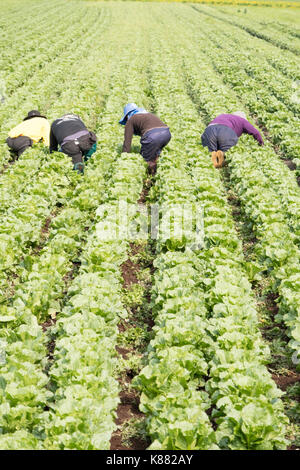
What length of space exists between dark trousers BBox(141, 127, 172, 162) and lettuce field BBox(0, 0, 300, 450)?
285 millimetres

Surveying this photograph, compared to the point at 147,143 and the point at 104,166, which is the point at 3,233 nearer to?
the point at 104,166

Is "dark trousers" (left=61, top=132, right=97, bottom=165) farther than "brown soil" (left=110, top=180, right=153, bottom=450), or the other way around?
"dark trousers" (left=61, top=132, right=97, bottom=165)

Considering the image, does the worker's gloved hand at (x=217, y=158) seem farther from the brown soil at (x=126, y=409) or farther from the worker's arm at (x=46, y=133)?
the brown soil at (x=126, y=409)

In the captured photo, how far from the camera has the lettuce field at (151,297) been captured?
4.11 meters

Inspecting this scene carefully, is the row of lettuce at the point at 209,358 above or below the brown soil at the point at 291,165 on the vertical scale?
above

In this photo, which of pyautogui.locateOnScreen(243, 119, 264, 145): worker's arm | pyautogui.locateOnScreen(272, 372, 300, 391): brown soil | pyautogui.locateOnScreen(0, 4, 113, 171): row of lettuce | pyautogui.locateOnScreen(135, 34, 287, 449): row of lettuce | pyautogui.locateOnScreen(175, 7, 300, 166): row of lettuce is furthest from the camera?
pyautogui.locateOnScreen(0, 4, 113, 171): row of lettuce

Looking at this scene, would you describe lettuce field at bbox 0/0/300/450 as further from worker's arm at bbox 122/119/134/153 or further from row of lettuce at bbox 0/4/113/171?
worker's arm at bbox 122/119/134/153

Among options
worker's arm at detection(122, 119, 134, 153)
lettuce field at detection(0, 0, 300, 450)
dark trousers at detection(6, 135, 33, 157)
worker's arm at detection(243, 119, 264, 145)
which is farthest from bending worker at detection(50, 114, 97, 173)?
worker's arm at detection(243, 119, 264, 145)

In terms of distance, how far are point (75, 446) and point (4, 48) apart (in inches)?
1031

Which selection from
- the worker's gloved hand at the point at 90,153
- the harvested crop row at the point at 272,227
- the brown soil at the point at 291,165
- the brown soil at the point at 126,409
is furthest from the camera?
the brown soil at the point at 291,165

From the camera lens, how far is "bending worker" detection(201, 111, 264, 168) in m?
10.8

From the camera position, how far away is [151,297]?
19.3 feet

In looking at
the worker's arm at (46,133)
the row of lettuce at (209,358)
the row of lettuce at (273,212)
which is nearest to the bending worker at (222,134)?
the row of lettuce at (273,212)
